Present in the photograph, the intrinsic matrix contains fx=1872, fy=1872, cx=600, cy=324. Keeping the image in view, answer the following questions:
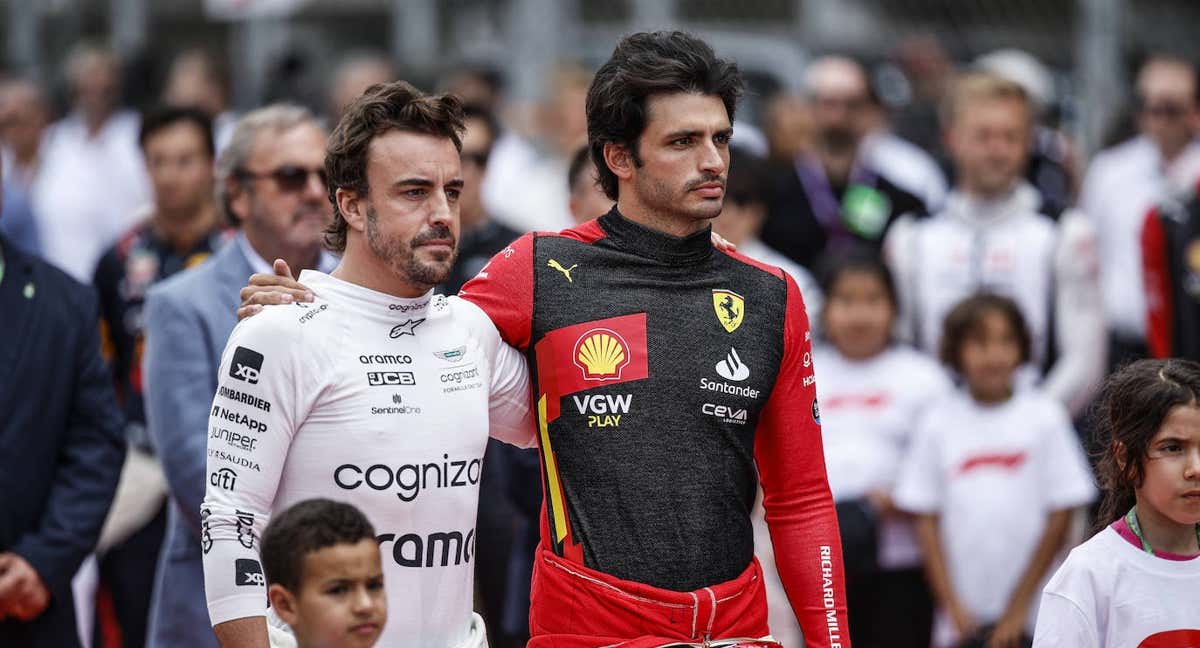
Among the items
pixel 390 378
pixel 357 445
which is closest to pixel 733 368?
pixel 390 378

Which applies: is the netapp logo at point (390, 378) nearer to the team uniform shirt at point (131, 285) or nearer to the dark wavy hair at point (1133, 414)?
the dark wavy hair at point (1133, 414)

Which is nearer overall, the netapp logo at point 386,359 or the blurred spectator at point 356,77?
the netapp logo at point 386,359

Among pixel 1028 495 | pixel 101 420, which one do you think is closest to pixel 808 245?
pixel 1028 495

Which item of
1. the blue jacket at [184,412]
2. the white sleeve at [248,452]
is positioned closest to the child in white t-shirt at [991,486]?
the blue jacket at [184,412]

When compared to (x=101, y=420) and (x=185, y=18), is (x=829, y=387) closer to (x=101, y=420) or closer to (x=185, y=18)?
(x=101, y=420)

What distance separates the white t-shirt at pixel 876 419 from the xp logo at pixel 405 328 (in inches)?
140

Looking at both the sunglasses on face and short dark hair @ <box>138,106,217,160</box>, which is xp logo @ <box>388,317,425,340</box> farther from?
short dark hair @ <box>138,106,217,160</box>

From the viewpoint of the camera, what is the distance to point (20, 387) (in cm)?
570

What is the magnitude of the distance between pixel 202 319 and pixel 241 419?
154 cm

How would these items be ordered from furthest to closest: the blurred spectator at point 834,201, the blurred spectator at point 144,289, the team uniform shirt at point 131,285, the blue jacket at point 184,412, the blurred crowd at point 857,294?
the blurred spectator at point 834,201 < the team uniform shirt at point 131,285 < the blurred spectator at point 144,289 < the blurred crowd at point 857,294 < the blue jacket at point 184,412

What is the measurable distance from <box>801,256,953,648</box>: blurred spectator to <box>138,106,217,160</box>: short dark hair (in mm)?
2688

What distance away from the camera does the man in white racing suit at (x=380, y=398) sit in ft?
14.0

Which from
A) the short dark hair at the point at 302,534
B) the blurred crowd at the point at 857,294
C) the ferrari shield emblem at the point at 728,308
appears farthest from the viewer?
the blurred crowd at the point at 857,294

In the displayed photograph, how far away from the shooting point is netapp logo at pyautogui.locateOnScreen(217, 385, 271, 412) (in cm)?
426
